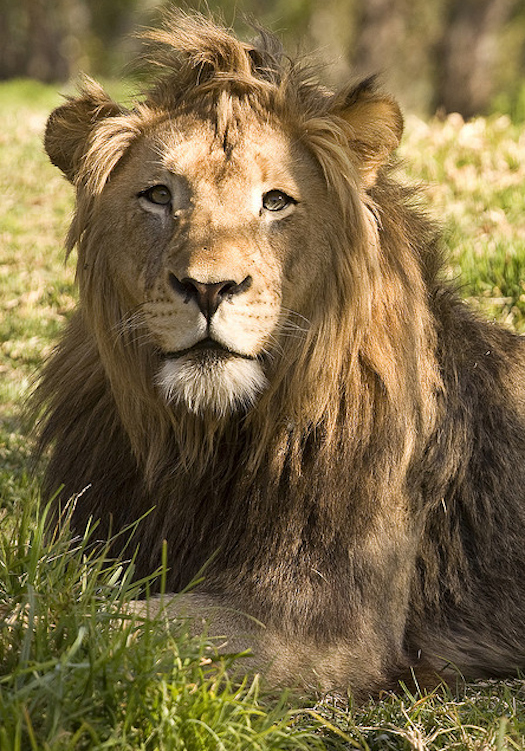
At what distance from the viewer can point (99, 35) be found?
157 ft

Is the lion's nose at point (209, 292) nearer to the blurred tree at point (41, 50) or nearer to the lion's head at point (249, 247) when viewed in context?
the lion's head at point (249, 247)

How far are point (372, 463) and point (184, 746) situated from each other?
1.22 meters

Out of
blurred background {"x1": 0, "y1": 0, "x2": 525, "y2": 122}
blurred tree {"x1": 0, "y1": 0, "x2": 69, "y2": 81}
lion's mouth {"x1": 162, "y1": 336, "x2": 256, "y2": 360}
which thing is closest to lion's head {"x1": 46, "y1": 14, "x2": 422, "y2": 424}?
lion's mouth {"x1": 162, "y1": 336, "x2": 256, "y2": 360}

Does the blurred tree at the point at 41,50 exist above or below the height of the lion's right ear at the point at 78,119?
above

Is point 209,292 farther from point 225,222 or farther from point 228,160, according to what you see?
point 228,160

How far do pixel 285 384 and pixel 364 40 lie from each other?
1679 cm

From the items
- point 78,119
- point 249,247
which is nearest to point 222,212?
point 249,247

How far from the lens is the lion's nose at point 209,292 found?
2.92 m

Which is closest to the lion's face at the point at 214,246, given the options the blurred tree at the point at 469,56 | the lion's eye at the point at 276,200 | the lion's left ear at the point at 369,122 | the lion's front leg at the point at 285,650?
the lion's eye at the point at 276,200

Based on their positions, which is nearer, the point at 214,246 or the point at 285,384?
the point at 214,246

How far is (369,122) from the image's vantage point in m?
3.44

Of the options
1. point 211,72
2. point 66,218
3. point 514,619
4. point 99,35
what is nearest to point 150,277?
point 211,72

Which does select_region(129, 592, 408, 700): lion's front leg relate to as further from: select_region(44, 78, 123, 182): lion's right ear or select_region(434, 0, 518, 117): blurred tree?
select_region(434, 0, 518, 117): blurred tree

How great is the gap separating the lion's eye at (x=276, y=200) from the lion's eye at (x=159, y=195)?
0.31 metres
